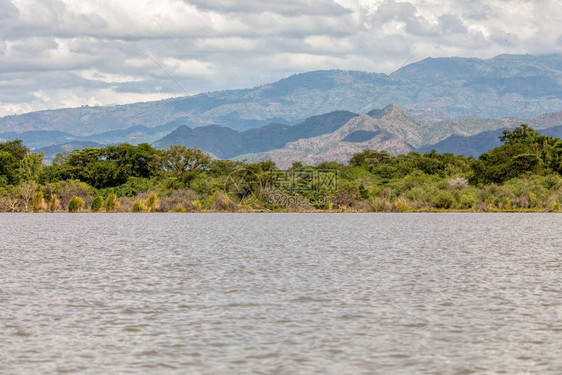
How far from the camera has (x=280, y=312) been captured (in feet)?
51.9

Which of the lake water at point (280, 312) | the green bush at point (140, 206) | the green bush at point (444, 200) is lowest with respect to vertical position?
the lake water at point (280, 312)

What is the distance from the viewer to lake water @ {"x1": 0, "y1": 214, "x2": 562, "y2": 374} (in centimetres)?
1143

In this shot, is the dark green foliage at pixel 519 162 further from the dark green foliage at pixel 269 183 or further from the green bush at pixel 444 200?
the green bush at pixel 444 200

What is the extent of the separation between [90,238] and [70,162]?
6136 cm

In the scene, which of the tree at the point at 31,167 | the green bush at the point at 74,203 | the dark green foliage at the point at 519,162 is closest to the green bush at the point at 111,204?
the green bush at the point at 74,203

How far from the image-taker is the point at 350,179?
99.9 metres

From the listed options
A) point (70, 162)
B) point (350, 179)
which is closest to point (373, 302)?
point (350, 179)

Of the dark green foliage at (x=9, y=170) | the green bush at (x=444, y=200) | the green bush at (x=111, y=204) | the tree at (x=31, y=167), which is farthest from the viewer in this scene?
the tree at (x=31, y=167)

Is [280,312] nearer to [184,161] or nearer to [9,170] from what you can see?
[184,161]

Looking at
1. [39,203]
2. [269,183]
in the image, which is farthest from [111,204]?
[269,183]

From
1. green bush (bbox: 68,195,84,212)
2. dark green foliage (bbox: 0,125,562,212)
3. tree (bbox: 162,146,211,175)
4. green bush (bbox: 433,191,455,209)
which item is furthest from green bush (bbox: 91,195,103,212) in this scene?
green bush (bbox: 433,191,455,209)

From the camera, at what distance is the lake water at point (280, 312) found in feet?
37.5

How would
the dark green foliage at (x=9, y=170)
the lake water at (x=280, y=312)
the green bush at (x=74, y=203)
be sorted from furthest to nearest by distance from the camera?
1. the dark green foliage at (x=9, y=170)
2. the green bush at (x=74, y=203)
3. the lake water at (x=280, y=312)

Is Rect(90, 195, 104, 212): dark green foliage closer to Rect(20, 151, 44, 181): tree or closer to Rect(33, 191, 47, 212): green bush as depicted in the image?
Rect(33, 191, 47, 212): green bush
